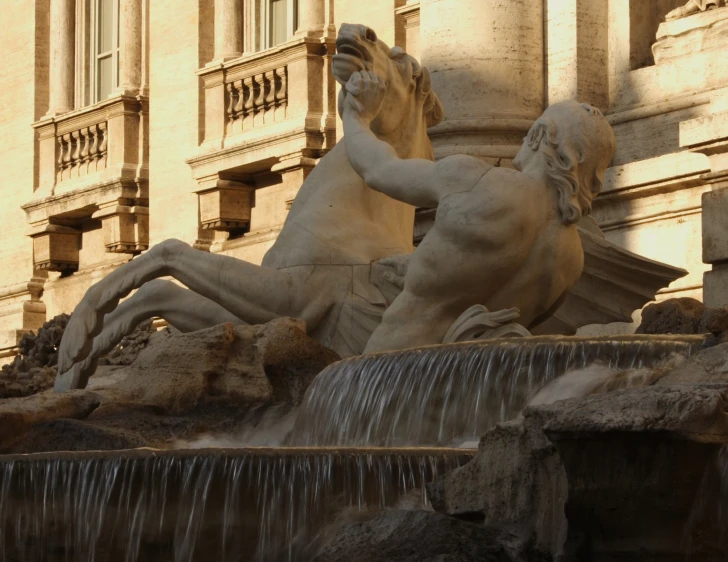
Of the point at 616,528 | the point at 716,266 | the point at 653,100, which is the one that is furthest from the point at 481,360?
the point at 653,100

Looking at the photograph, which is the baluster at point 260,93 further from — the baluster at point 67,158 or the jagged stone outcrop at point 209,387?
the jagged stone outcrop at point 209,387

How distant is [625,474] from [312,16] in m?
12.6

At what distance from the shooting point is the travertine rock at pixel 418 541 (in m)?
5.26

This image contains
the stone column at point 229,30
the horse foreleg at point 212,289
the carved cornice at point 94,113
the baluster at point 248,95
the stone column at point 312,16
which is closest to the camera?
the horse foreleg at point 212,289

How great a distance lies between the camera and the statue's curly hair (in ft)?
28.4

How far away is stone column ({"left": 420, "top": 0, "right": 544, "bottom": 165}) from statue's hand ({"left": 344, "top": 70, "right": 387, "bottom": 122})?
3.37 metres

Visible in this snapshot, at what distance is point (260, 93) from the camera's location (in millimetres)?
17781

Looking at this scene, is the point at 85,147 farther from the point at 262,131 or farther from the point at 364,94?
the point at 364,94

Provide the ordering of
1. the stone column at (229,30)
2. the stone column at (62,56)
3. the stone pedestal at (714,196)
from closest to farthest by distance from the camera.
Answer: the stone pedestal at (714,196)
the stone column at (229,30)
the stone column at (62,56)

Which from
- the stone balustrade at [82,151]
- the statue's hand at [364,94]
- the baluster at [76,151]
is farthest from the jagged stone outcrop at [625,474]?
the baluster at [76,151]

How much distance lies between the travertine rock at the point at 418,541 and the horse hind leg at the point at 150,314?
430cm

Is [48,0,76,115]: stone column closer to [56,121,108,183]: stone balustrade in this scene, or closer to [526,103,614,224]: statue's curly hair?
[56,121,108,183]: stone balustrade

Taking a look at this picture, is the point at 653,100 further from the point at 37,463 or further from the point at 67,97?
the point at 67,97

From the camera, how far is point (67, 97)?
814 inches
